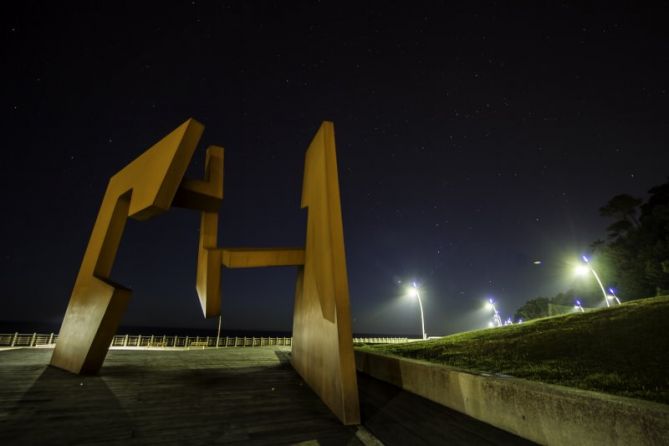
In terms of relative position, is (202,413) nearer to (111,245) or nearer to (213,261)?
(213,261)

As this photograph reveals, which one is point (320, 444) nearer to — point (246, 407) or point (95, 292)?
point (246, 407)

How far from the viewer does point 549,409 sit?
4051 mm

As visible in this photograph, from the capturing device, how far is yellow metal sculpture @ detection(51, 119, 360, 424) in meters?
5.92

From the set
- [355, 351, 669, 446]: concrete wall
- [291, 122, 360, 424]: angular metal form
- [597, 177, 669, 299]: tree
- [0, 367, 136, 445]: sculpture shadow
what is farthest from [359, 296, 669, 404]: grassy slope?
[597, 177, 669, 299]: tree

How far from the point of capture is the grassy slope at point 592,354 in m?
5.09

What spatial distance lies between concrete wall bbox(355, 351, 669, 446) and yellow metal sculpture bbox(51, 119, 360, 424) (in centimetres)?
197

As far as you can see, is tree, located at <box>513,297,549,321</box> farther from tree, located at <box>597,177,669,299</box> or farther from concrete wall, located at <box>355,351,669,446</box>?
concrete wall, located at <box>355,351,669,446</box>

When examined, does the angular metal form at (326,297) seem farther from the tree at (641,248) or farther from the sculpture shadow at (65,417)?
the tree at (641,248)

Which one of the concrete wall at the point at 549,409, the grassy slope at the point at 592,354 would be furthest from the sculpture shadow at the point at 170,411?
the grassy slope at the point at 592,354

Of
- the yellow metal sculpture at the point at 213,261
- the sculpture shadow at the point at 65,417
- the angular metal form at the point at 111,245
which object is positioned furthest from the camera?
the angular metal form at the point at 111,245

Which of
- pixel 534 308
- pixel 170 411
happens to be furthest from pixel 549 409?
pixel 534 308

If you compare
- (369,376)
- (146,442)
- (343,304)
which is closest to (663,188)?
(369,376)

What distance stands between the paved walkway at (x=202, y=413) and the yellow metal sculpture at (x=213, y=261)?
1.89 ft

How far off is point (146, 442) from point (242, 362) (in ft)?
23.7
